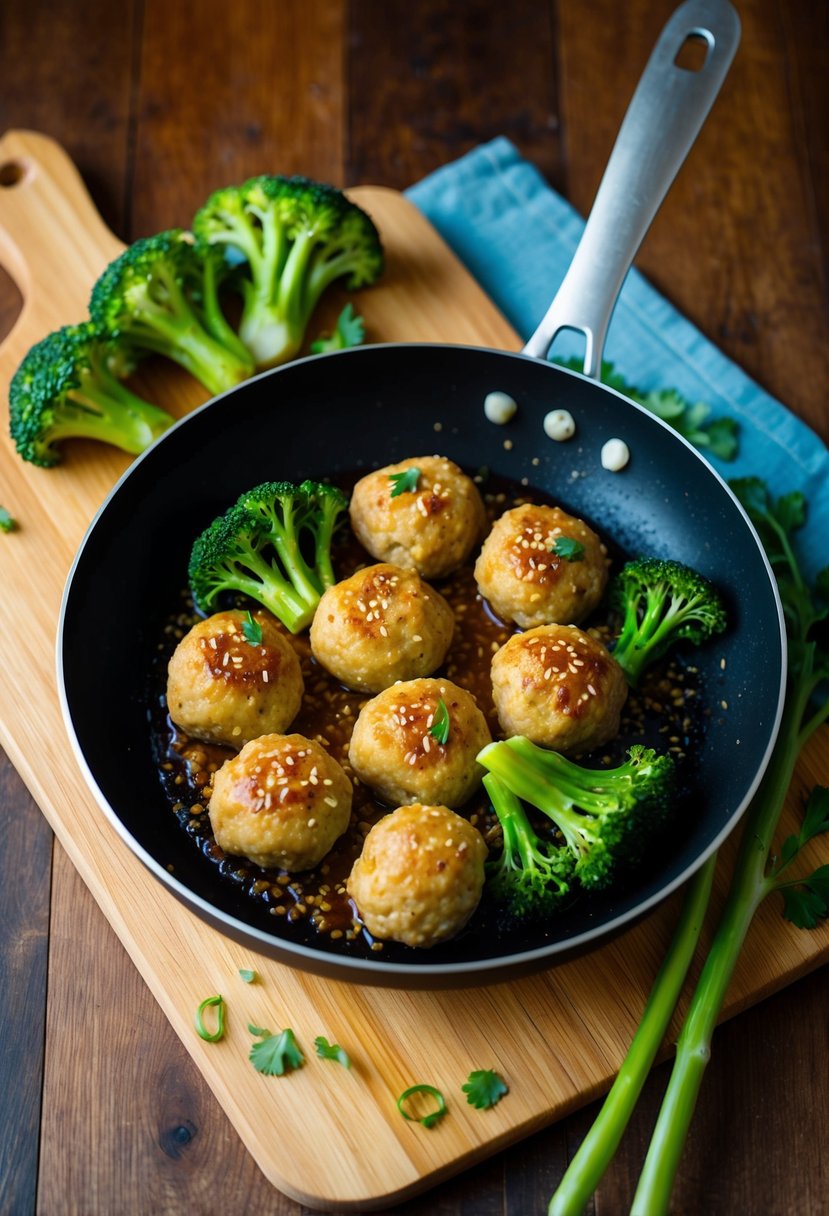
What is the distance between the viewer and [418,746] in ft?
9.30

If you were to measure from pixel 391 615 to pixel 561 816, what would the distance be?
0.68 m

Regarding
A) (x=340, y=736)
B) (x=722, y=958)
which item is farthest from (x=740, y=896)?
(x=340, y=736)

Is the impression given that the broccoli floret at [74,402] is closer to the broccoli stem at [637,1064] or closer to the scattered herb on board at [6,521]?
the scattered herb on board at [6,521]

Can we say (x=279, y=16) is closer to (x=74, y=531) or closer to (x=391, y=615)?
(x=74, y=531)

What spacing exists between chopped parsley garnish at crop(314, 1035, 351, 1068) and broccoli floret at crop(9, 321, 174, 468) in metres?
1.86

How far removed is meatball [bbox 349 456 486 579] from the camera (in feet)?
10.6

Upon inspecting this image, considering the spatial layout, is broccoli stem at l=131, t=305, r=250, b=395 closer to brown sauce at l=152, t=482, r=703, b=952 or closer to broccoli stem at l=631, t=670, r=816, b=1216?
brown sauce at l=152, t=482, r=703, b=952

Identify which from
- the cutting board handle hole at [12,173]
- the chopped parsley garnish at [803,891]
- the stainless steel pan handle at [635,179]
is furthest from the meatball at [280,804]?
the cutting board handle hole at [12,173]

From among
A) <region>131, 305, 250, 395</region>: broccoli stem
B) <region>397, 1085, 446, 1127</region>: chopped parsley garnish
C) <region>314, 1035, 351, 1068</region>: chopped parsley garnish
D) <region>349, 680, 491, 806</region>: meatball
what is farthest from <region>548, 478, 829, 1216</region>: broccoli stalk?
<region>131, 305, 250, 395</region>: broccoli stem

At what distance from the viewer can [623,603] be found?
325 centimetres

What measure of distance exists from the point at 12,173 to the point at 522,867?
3068 mm

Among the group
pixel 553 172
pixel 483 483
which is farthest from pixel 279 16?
pixel 483 483

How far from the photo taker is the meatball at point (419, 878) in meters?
2.61

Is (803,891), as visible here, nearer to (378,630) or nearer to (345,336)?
(378,630)
